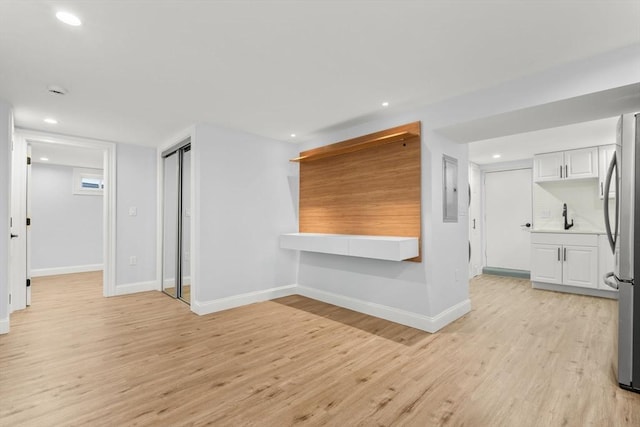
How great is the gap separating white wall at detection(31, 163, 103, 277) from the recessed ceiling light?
576 centimetres

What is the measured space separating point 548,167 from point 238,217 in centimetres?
507

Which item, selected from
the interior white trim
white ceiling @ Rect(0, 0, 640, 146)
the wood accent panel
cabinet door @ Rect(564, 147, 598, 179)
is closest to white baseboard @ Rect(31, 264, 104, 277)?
the interior white trim

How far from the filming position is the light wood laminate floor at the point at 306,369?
1.82 m

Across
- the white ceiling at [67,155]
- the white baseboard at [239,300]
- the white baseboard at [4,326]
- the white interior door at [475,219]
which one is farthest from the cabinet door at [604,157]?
the white ceiling at [67,155]

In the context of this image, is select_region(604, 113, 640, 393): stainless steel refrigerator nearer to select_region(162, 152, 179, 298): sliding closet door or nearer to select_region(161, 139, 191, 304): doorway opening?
select_region(161, 139, 191, 304): doorway opening

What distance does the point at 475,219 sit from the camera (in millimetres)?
6082

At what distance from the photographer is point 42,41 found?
1.99m

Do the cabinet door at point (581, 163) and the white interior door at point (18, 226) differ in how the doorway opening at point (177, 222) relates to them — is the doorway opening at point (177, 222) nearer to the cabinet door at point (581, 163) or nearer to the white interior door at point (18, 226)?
the white interior door at point (18, 226)

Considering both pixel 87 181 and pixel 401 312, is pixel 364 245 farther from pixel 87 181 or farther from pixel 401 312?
pixel 87 181

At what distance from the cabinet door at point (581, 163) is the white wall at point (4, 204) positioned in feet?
23.8

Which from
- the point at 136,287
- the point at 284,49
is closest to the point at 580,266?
the point at 284,49

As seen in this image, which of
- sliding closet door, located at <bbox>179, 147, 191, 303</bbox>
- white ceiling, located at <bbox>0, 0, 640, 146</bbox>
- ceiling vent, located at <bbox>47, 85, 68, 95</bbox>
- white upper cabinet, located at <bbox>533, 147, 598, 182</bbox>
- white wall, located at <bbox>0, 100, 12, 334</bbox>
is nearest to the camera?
white ceiling, located at <bbox>0, 0, 640, 146</bbox>

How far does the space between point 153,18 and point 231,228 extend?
258 centimetres

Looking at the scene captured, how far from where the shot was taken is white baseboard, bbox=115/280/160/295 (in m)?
4.63
